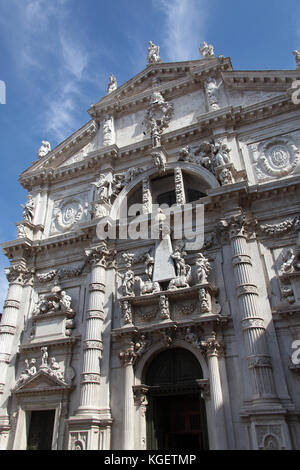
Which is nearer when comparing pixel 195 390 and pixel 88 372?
pixel 195 390

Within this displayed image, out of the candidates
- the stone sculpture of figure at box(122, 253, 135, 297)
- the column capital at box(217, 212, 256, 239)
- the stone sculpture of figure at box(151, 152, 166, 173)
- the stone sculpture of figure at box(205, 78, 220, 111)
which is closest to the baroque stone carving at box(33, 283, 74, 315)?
the stone sculpture of figure at box(122, 253, 135, 297)

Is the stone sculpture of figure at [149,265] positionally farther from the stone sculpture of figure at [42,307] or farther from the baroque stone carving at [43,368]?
the baroque stone carving at [43,368]

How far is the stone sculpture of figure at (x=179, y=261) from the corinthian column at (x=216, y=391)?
2.57 meters

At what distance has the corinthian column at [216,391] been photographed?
1012 centimetres

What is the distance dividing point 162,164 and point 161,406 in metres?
9.50

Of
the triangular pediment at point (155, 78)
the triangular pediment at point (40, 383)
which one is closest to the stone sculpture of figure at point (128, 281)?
the triangular pediment at point (40, 383)

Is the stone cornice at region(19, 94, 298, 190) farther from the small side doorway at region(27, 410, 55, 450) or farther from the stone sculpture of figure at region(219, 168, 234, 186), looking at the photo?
the small side doorway at region(27, 410, 55, 450)

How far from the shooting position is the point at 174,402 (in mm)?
12445

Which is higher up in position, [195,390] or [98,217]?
[98,217]

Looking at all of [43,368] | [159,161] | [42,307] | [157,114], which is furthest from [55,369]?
[157,114]

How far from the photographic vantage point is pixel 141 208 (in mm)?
→ 15906

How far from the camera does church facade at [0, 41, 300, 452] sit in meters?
11.0
